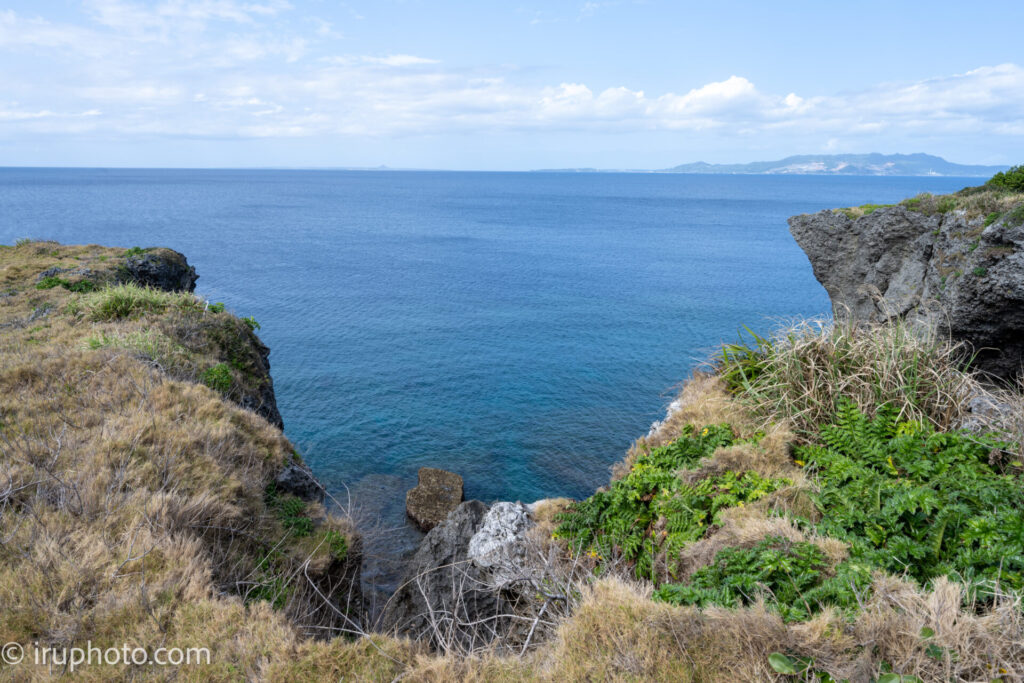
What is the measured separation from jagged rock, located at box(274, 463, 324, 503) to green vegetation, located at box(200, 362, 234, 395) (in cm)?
312

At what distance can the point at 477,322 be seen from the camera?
39.8 meters

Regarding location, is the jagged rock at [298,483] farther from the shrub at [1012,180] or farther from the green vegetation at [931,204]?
the shrub at [1012,180]

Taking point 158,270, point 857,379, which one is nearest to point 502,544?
point 857,379

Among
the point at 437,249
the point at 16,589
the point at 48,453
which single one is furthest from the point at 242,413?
the point at 437,249

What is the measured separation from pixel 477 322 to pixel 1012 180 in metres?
29.8

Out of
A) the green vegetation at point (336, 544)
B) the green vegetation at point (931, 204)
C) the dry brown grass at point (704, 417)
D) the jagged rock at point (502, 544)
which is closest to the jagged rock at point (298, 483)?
the green vegetation at point (336, 544)

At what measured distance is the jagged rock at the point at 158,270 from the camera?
23.0 meters

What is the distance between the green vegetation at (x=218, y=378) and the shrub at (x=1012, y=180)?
18934 mm

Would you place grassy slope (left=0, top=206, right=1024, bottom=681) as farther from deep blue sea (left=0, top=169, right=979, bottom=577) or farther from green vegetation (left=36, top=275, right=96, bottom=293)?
green vegetation (left=36, top=275, right=96, bottom=293)

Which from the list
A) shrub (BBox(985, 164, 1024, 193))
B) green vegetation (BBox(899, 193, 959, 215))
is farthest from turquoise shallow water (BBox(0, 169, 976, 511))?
shrub (BBox(985, 164, 1024, 193))

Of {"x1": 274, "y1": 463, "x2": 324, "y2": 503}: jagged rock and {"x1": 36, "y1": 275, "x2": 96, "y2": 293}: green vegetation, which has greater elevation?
{"x1": 36, "y1": 275, "x2": 96, "y2": 293}: green vegetation

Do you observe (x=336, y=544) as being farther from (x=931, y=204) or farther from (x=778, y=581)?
(x=931, y=204)

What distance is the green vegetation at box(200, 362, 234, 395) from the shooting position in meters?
11.7

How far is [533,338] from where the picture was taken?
3594 cm
